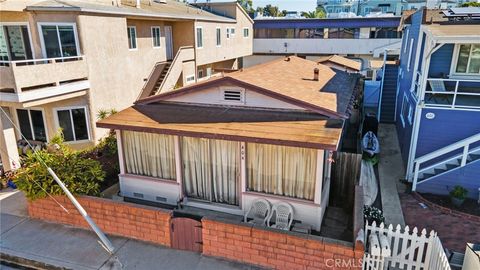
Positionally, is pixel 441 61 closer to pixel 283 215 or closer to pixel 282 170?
pixel 282 170

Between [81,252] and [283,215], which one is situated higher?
[283,215]

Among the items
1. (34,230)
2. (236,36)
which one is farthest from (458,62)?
(236,36)

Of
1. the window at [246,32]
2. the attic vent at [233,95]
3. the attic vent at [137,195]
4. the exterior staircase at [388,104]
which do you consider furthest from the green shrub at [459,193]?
the window at [246,32]

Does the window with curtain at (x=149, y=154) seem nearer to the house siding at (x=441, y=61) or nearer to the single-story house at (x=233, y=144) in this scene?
the single-story house at (x=233, y=144)

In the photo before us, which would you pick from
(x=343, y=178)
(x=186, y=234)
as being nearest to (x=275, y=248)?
(x=186, y=234)

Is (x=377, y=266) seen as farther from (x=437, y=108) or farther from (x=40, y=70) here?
(x=40, y=70)

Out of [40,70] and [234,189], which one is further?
[40,70]
